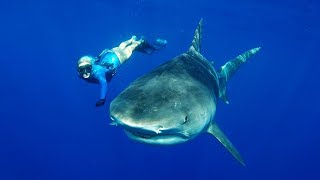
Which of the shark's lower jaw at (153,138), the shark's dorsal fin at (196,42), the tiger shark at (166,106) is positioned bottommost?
the shark's lower jaw at (153,138)

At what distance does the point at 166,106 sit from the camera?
4164mm

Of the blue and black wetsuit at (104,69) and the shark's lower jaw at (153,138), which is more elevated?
the blue and black wetsuit at (104,69)

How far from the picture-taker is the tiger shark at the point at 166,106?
3.90 metres

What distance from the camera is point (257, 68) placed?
256 ft

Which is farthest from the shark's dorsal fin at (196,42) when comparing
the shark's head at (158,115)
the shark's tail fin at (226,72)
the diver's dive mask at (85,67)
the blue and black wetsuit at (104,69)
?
the shark's head at (158,115)

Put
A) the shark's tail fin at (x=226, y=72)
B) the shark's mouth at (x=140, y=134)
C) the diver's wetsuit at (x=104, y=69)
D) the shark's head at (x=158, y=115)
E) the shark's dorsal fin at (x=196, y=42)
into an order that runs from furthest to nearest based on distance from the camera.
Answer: the shark's tail fin at (x=226, y=72), the shark's dorsal fin at (x=196, y=42), the diver's wetsuit at (x=104, y=69), the shark's mouth at (x=140, y=134), the shark's head at (x=158, y=115)

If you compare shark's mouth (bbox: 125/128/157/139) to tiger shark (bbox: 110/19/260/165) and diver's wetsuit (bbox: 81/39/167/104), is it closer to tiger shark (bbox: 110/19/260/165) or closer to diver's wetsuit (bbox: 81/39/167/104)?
tiger shark (bbox: 110/19/260/165)

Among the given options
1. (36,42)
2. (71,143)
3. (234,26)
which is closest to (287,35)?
(234,26)

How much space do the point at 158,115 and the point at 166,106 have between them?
0.26m

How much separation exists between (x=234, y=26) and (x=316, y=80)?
3589 cm

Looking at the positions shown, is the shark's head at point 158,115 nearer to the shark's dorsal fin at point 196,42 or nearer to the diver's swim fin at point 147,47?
the shark's dorsal fin at point 196,42

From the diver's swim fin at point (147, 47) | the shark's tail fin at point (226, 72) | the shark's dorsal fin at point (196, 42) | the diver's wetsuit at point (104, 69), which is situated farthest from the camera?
the diver's swim fin at point (147, 47)

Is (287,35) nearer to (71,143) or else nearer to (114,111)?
(71,143)

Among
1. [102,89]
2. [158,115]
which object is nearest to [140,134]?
[158,115]
